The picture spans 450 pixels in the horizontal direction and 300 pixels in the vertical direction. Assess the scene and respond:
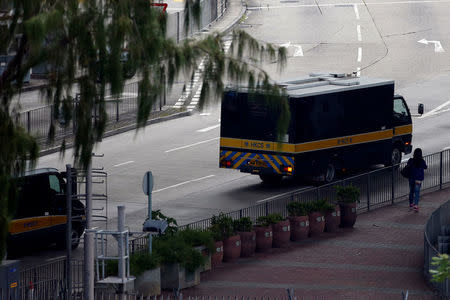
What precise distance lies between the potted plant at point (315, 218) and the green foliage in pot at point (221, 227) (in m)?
3.24

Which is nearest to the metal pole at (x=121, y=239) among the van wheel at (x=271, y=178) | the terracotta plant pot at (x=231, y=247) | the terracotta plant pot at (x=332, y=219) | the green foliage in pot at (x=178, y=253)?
the green foliage in pot at (x=178, y=253)

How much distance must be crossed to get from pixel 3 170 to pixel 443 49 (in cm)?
4361

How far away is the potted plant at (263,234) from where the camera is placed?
27.2m

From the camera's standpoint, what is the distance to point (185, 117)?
46.4 metres

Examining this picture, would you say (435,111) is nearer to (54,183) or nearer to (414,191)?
(414,191)

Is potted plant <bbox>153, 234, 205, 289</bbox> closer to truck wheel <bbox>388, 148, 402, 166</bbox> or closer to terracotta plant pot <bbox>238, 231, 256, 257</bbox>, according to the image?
terracotta plant pot <bbox>238, 231, 256, 257</bbox>

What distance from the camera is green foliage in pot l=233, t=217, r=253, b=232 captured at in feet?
86.7

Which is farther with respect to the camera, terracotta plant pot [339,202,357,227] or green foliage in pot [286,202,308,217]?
terracotta plant pot [339,202,357,227]

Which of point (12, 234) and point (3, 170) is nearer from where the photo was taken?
point (3, 170)

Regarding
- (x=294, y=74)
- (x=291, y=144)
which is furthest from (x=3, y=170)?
(x=294, y=74)

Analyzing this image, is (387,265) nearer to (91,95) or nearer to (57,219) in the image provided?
(57,219)

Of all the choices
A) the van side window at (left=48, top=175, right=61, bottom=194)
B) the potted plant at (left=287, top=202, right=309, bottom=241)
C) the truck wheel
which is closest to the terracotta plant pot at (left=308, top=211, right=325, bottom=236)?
the potted plant at (left=287, top=202, right=309, bottom=241)

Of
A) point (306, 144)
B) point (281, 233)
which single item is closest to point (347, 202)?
point (281, 233)

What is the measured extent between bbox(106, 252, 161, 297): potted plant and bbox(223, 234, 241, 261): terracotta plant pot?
3.47 metres
